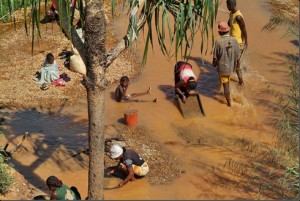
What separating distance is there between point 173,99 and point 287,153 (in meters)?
2.96

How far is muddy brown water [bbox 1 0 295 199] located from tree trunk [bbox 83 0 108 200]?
31.2 inches

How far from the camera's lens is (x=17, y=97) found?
27.8 feet

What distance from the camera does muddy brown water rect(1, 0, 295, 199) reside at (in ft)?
21.2

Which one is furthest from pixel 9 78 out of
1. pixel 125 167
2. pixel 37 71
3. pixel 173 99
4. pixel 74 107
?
pixel 125 167

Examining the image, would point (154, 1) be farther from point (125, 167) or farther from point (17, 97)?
point (17, 97)

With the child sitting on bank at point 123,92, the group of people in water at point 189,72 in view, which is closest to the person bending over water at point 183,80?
the group of people in water at point 189,72

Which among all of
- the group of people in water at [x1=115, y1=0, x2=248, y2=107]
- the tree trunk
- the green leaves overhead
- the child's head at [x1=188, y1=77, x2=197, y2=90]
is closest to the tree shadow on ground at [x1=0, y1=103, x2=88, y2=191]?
the group of people in water at [x1=115, y1=0, x2=248, y2=107]

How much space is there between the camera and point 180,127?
7.75 metres

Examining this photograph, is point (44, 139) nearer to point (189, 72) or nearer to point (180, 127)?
point (180, 127)

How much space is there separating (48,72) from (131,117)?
1.92m

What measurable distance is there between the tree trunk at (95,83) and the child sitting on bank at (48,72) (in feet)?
11.9

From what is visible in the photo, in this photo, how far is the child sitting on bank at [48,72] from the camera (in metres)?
8.85

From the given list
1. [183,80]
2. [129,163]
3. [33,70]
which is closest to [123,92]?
[183,80]

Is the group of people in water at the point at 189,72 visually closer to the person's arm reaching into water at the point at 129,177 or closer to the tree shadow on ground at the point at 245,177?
the person's arm reaching into water at the point at 129,177
